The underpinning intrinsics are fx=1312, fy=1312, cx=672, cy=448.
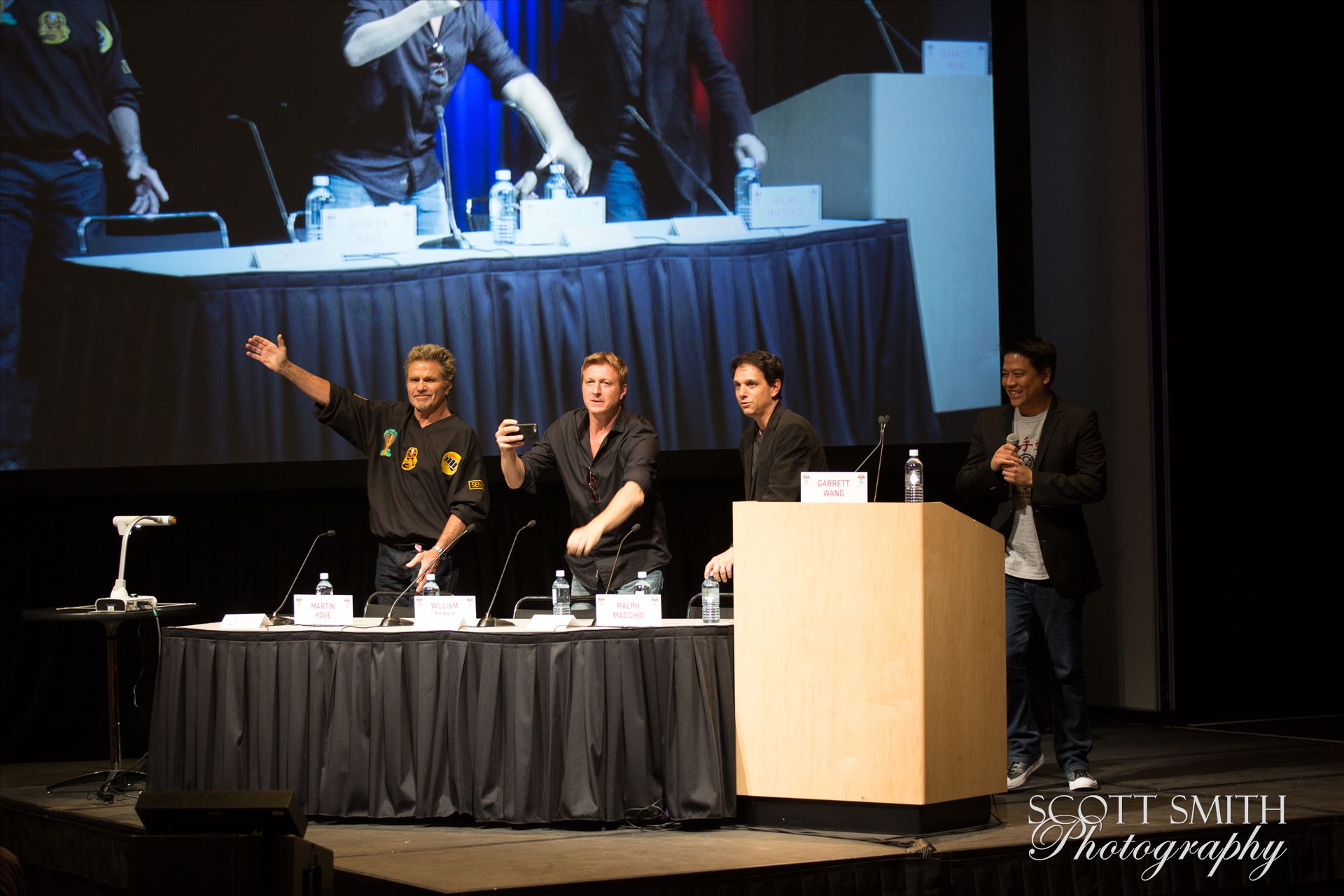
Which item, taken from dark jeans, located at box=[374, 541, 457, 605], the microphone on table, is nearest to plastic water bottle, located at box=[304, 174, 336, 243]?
dark jeans, located at box=[374, 541, 457, 605]

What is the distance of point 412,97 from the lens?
20.2 ft

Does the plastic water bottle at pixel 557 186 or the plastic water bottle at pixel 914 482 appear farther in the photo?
the plastic water bottle at pixel 557 186

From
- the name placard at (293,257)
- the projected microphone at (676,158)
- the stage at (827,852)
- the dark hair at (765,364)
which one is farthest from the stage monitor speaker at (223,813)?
the projected microphone at (676,158)

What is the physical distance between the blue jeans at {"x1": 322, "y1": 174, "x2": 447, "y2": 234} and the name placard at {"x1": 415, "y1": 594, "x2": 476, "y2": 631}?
2.43 metres

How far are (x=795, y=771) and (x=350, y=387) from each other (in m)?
3.12

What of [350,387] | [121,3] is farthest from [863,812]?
[121,3]

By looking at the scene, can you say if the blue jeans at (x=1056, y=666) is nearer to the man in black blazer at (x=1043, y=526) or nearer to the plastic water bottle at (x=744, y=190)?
the man in black blazer at (x=1043, y=526)

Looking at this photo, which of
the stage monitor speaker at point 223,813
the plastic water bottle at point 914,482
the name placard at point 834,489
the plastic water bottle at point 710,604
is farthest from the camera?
the plastic water bottle at point 710,604

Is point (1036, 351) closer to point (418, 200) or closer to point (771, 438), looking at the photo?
point (771, 438)

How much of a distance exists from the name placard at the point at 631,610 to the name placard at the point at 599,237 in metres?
2.50

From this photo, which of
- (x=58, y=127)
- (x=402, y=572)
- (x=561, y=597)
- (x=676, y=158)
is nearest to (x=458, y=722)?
(x=561, y=597)

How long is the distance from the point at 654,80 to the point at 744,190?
0.67 metres

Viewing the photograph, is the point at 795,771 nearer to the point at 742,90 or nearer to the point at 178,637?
the point at 178,637

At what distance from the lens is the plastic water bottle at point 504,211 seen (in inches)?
242
